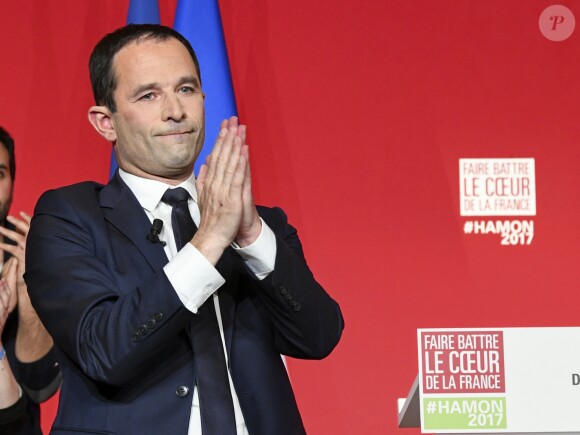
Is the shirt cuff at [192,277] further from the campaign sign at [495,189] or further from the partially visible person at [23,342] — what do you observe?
the campaign sign at [495,189]

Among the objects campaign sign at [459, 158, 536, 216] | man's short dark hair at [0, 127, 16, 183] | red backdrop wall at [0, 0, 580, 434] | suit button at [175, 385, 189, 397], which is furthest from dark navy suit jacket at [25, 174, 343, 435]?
campaign sign at [459, 158, 536, 216]

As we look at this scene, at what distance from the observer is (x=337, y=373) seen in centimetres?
340

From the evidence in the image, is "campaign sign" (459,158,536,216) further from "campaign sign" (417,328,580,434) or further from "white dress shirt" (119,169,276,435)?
"white dress shirt" (119,169,276,435)

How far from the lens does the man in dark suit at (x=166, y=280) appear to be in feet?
4.83

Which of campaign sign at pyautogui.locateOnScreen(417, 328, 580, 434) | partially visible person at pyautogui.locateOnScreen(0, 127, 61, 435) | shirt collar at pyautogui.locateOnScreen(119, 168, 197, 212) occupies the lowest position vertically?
campaign sign at pyautogui.locateOnScreen(417, 328, 580, 434)

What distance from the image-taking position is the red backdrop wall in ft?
11.2

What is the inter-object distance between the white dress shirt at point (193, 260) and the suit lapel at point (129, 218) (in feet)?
0.10

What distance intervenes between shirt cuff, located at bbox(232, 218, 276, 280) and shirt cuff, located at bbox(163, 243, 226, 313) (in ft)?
0.33

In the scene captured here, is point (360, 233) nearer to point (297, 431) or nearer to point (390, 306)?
point (390, 306)

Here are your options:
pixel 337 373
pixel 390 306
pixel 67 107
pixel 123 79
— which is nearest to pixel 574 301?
pixel 390 306

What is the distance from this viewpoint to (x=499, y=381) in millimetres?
3383

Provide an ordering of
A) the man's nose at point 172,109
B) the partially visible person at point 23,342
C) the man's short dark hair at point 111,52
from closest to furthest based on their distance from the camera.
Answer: the man's nose at point 172,109 → the man's short dark hair at point 111,52 → the partially visible person at point 23,342

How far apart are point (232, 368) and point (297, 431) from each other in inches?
7.0

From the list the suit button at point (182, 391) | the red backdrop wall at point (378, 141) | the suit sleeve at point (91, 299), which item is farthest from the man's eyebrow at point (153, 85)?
the red backdrop wall at point (378, 141)
